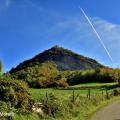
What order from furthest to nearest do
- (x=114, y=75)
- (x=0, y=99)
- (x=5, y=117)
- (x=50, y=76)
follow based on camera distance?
(x=50, y=76), (x=114, y=75), (x=0, y=99), (x=5, y=117)

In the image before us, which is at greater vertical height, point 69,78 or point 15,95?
point 69,78

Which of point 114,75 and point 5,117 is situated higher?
point 114,75

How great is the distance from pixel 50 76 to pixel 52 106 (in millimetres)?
122048

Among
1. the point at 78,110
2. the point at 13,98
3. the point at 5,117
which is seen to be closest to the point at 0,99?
the point at 13,98

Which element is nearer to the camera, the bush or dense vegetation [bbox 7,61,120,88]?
the bush

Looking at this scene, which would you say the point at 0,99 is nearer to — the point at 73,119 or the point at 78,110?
the point at 73,119

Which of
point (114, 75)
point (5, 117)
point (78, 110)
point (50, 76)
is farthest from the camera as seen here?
point (50, 76)

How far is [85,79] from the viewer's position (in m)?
158

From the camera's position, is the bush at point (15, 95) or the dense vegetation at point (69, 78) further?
the dense vegetation at point (69, 78)

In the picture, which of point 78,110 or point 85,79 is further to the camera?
point 85,79

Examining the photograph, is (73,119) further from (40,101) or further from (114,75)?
(114,75)

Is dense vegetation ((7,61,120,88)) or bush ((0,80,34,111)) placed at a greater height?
dense vegetation ((7,61,120,88))

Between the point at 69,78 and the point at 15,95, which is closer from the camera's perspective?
the point at 15,95

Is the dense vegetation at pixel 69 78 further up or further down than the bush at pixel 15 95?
further up
